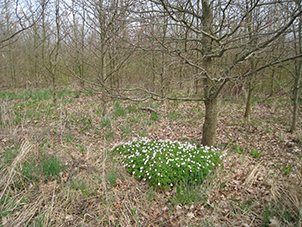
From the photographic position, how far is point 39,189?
284cm

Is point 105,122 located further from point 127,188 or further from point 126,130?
point 127,188

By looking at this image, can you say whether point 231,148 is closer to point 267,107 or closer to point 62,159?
point 62,159

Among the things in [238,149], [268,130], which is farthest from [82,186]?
[268,130]

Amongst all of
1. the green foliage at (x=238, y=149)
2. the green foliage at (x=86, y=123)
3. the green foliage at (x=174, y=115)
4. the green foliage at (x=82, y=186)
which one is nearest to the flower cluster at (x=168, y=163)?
the green foliage at (x=82, y=186)

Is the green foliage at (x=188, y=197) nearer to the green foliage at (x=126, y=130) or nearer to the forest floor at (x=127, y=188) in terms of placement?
the forest floor at (x=127, y=188)

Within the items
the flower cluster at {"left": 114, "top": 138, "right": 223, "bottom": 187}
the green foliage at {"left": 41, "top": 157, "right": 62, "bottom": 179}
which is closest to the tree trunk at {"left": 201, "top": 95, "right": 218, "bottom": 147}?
the flower cluster at {"left": 114, "top": 138, "right": 223, "bottom": 187}

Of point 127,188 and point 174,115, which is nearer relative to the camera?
point 127,188

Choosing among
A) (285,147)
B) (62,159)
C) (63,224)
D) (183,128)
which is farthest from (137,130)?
(285,147)

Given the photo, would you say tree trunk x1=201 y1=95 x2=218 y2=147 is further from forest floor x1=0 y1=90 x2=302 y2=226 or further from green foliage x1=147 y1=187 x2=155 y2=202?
green foliage x1=147 y1=187 x2=155 y2=202

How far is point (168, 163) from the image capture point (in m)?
3.22

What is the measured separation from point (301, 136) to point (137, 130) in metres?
4.14

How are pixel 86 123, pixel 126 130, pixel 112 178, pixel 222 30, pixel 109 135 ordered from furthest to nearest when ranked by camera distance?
pixel 86 123 < pixel 126 130 < pixel 109 135 < pixel 222 30 < pixel 112 178

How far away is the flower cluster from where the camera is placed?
10.0 feet

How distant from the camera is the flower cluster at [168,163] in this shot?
3059mm
